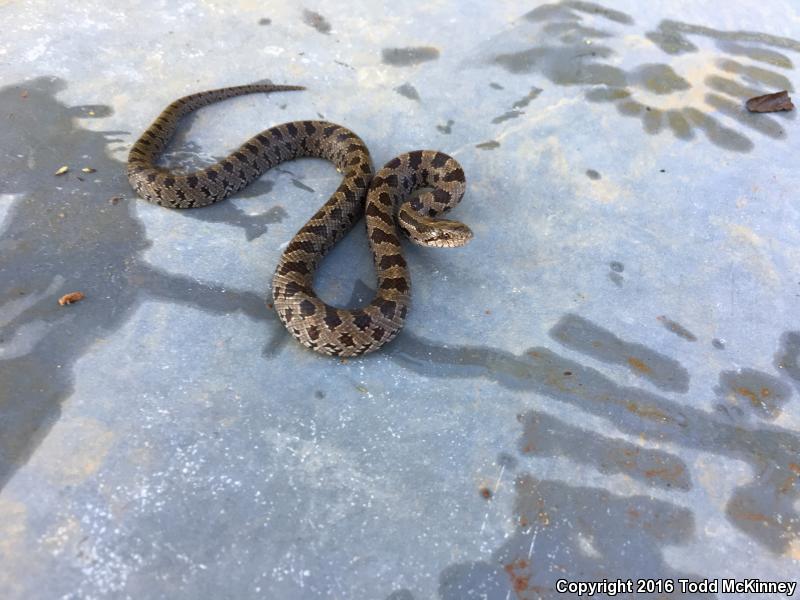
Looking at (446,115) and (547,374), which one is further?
(446,115)

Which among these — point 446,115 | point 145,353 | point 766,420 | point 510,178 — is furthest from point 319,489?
point 446,115

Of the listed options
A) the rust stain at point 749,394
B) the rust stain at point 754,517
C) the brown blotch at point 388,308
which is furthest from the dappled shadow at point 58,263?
the rust stain at point 749,394

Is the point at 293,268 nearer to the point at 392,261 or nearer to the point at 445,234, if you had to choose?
the point at 392,261

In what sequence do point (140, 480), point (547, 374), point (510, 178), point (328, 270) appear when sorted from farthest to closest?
1. point (510, 178)
2. point (328, 270)
3. point (547, 374)
4. point (140, 480)

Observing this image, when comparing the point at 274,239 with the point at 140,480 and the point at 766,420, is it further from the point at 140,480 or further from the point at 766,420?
the point at 766,420

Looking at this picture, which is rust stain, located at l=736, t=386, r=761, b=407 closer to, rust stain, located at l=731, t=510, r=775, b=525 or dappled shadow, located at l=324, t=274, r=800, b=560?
dappled shadow, located at l=324, t=274, r=800, b=560

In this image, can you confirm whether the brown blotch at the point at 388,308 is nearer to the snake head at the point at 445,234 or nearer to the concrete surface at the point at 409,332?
the concrete surface at the point at 409,332
